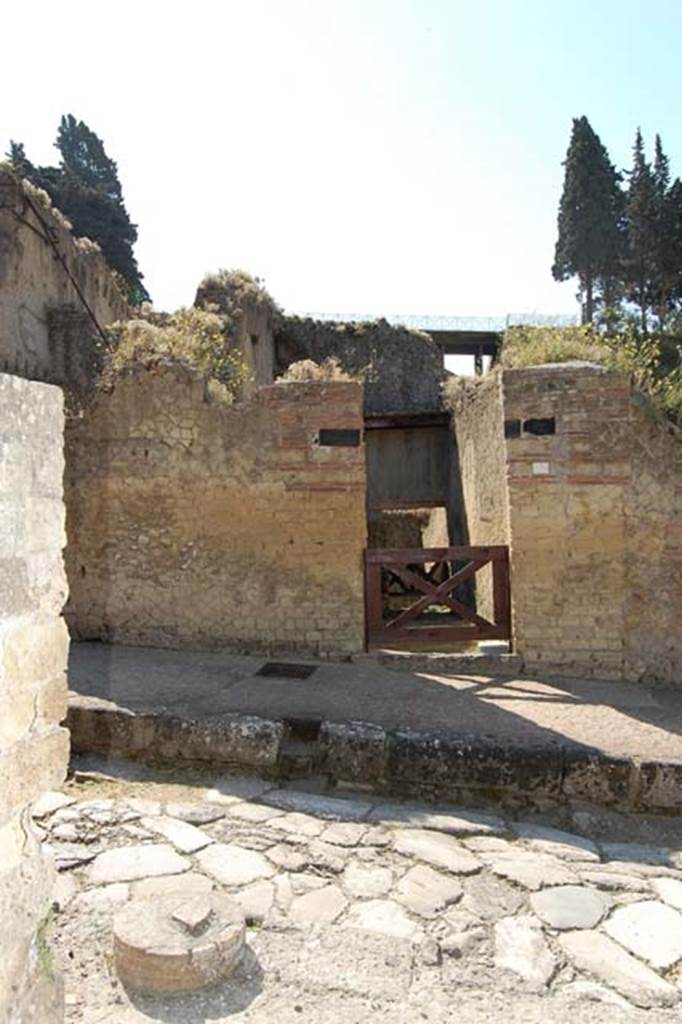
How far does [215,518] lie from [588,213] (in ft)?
106

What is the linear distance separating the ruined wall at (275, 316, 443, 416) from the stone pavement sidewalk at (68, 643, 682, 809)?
1265 centimetres

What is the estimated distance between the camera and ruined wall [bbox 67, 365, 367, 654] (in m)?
7.46

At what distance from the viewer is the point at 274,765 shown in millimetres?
5203

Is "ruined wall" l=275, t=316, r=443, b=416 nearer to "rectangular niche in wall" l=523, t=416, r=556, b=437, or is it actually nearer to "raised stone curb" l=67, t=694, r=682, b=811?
"rectangular niche in wall" l=523, t=416, r=556, b=437

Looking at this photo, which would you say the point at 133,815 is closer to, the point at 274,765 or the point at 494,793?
the point at 274,765

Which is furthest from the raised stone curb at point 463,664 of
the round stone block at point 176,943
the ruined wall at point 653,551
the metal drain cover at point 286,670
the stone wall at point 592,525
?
the round stone block at point 176,943

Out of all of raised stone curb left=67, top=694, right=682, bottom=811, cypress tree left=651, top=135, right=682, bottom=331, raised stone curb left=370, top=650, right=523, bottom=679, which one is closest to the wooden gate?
raised stone curb left=370, top=650, right=523, bottom=679

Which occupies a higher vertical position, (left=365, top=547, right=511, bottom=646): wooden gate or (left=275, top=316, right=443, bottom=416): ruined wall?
(left=275, top=316, right=443, bottom=416): ruined wall

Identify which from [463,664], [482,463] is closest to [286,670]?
[463,664]

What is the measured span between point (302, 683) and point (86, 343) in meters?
10.6

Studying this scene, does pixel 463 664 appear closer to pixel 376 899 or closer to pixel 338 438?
pixel 338 438

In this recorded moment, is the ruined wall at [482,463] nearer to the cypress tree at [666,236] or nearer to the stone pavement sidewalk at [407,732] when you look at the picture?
the stone pavement sidewalk at [407,732]

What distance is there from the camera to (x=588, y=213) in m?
33.9

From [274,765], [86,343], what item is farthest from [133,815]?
[86,343]
